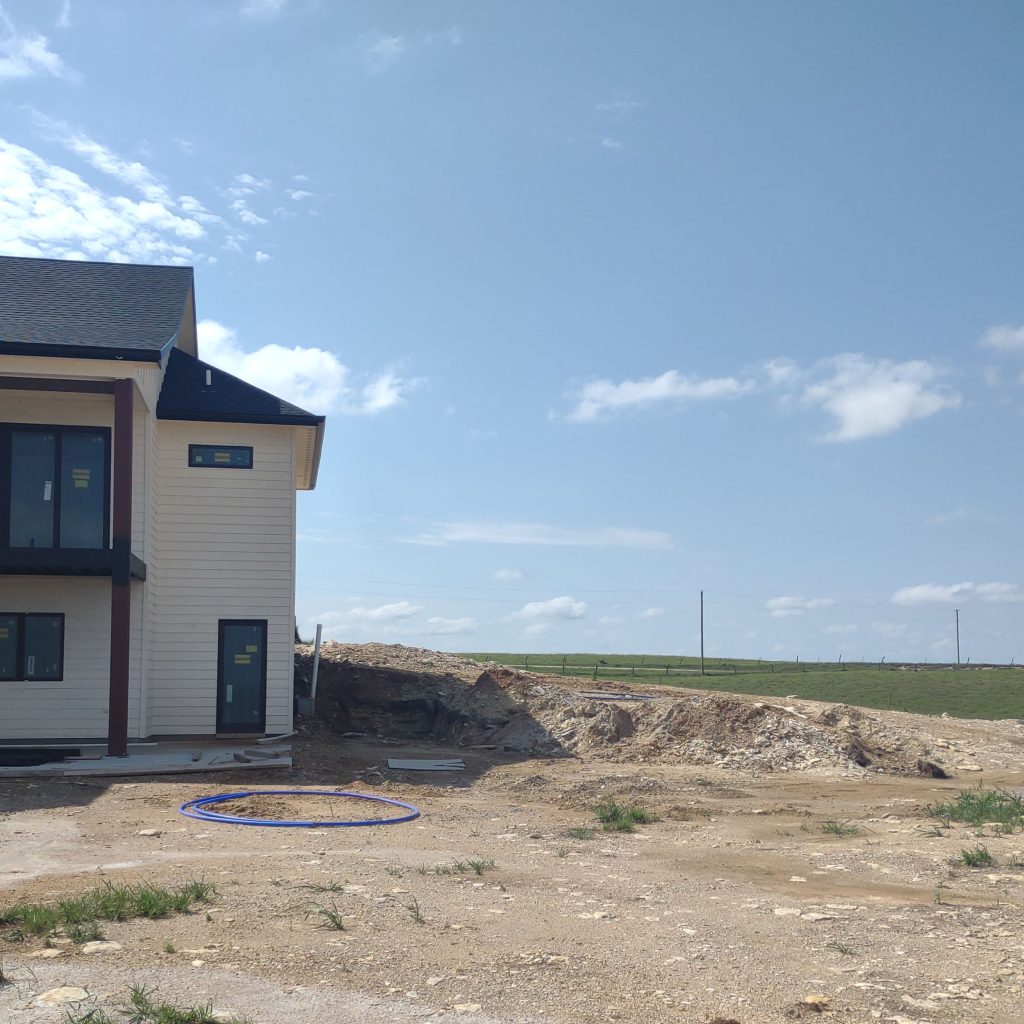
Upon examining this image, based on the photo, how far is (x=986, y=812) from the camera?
40.5ft

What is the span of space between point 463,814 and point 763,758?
338 inches

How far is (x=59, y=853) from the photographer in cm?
977

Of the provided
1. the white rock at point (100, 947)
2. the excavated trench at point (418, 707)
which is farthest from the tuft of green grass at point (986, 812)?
the excavated trench at point (418, 707)

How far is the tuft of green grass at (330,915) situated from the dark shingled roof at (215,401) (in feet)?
46.7

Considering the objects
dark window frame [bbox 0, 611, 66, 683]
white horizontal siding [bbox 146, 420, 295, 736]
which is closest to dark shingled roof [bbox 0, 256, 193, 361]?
white horizontal siding [bbox 146, 420, 295, 736]

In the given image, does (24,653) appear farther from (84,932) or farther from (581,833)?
(84,932)

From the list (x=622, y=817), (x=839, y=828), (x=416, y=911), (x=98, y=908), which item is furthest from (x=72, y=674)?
(x=416, y=911)

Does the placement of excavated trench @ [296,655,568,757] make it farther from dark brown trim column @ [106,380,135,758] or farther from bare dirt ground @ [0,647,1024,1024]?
dark brown trim column @ [106,380,135,758]

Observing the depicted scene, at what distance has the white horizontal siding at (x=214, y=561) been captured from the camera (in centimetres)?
2009

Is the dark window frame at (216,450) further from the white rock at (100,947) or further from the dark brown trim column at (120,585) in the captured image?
the white rock at (100,947)

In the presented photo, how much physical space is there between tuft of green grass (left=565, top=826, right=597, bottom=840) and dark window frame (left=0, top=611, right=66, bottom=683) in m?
10.9

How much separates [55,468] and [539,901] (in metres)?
13.8

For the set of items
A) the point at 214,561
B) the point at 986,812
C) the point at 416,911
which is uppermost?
the point at 214,561

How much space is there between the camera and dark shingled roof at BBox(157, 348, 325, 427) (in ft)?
67.1
